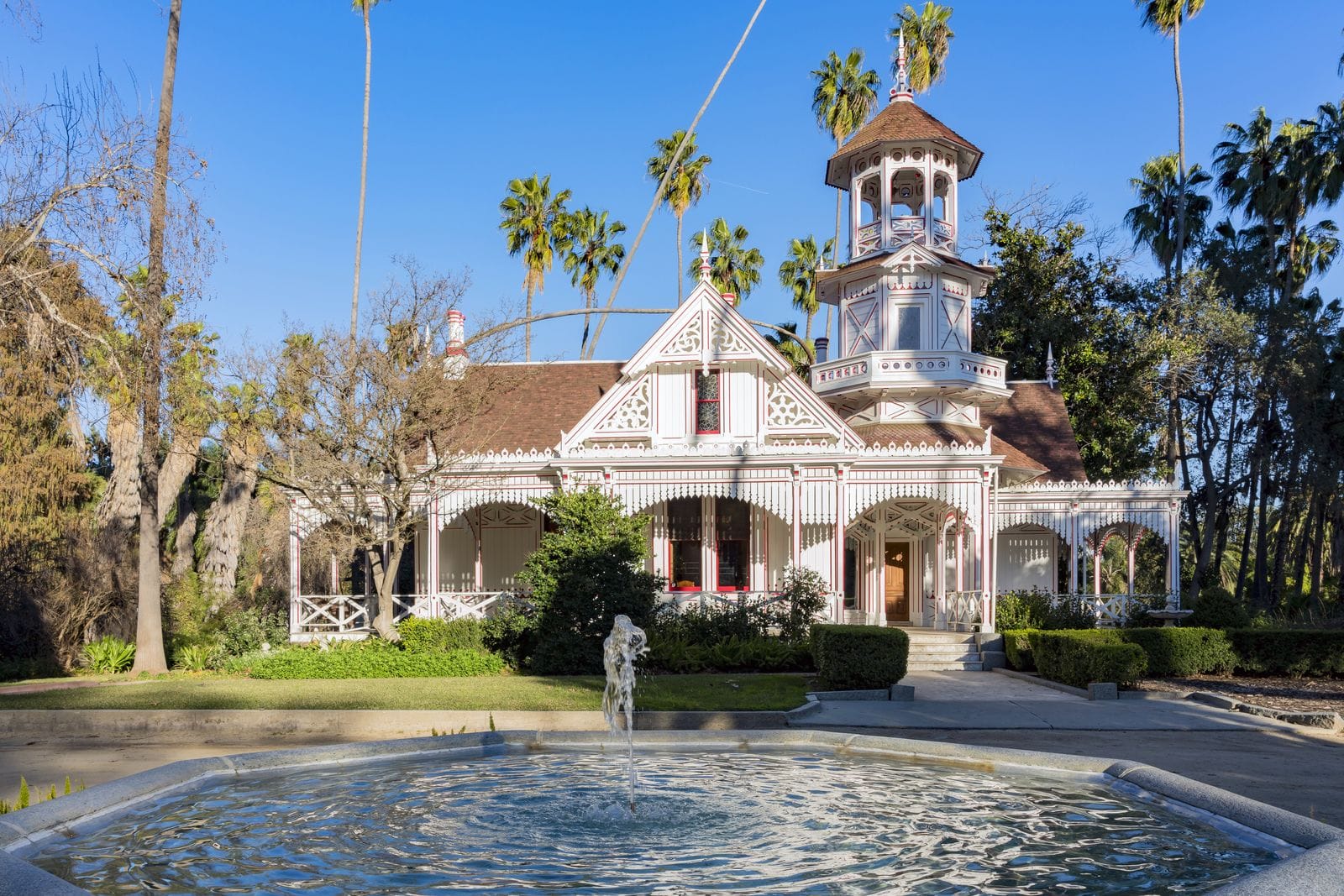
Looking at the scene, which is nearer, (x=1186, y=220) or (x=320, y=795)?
(x=320, y=795)

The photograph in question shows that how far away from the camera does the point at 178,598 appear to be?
2588 cm

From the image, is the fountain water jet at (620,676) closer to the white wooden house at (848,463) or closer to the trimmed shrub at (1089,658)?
the white wooden house at (848,463)

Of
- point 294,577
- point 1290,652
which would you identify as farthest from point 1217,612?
point 294,577

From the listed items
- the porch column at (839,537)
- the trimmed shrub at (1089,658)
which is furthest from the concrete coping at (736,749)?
the porch column at (839,537)

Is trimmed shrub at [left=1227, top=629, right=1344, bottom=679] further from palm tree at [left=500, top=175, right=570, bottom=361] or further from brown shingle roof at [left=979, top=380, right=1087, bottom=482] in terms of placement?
palm tree at [left=500, top=175, right=570, bottom=361]

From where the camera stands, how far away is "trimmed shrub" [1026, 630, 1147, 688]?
1702 centimetres

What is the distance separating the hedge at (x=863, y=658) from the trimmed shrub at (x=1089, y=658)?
3.29 metres

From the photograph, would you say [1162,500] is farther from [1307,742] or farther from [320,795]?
[320,795]

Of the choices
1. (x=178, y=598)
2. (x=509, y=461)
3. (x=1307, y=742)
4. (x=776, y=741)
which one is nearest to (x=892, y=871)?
(x=776, y=741)

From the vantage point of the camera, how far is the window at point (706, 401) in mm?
25078

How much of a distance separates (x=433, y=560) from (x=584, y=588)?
6.12 meters

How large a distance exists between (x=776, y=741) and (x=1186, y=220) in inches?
1540

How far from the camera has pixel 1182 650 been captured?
19484 mm

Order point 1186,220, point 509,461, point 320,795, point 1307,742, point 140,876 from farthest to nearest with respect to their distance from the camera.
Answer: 1. point 1186,220
2. point 509,461
3. point 1307,742
4. point 320,795
5. point 140,876
